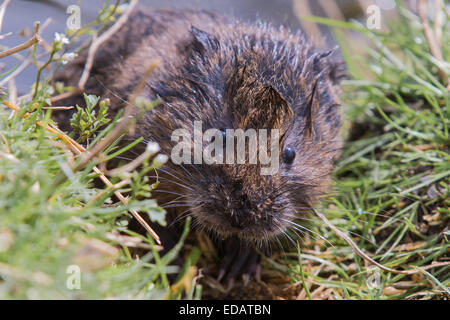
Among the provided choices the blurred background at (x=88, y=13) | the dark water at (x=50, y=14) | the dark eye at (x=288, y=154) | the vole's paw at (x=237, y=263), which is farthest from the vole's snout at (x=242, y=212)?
the dark water at (x=50, y=14)

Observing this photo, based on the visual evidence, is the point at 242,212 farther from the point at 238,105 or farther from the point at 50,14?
the point at 50,14

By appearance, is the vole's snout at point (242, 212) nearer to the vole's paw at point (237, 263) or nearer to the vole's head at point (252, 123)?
the vole's head at point (252, 123)

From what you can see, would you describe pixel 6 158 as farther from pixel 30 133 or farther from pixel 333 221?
pixel 333 221

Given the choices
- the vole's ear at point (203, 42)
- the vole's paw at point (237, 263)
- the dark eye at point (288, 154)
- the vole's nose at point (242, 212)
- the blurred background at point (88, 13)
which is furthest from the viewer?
the blurred background at point (88, 13)

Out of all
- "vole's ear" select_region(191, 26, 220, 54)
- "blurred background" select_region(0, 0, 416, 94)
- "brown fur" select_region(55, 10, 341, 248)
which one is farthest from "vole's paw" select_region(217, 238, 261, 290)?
"blurred background" select_region(0, 0, 416, 94)

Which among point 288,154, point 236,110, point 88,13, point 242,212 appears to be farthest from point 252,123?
point 88,13

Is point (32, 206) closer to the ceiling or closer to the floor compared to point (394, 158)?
closer to the floor
